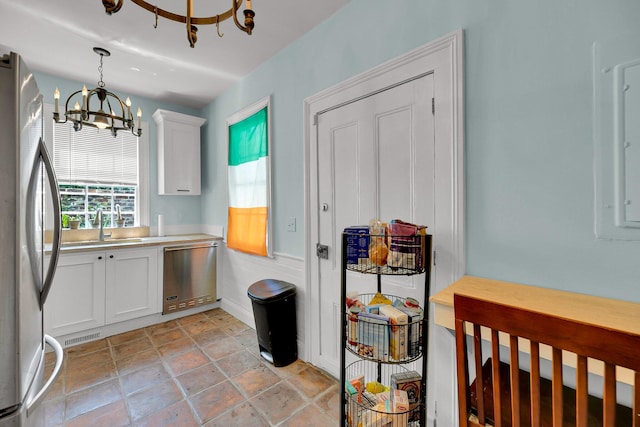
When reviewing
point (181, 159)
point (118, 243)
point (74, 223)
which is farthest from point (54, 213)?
point (181, 159)

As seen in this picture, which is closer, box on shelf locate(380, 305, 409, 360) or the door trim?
box on shelf locate(380, 305, 409, 360)

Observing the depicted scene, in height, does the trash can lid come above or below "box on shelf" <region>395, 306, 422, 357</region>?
below

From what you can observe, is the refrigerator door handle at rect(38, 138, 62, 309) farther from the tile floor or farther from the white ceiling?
the white ceiling

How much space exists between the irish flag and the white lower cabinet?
982 millimetres

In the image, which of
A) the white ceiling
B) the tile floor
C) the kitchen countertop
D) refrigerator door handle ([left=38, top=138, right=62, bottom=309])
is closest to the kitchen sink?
the kitchen countertop

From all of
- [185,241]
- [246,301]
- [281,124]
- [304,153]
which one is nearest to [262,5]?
[281,124]

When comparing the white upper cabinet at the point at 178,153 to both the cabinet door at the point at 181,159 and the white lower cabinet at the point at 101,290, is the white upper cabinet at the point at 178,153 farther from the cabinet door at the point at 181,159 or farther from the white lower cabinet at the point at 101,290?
the white lower cabinet at the point at 101,290

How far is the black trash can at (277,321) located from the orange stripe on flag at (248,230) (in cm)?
55

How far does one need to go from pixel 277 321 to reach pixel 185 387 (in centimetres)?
80

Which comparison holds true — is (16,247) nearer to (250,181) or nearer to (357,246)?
(357,246)

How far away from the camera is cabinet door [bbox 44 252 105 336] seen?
2.50 metres

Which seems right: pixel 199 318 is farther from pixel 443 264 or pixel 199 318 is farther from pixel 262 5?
pixel 262 5

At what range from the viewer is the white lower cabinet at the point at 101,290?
2521 mm

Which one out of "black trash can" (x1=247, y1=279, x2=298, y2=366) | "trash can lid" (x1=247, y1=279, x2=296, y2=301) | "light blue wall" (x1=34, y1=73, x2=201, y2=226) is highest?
"light blue wall" (x1=34, y1=73, x2=201, y2=226)
